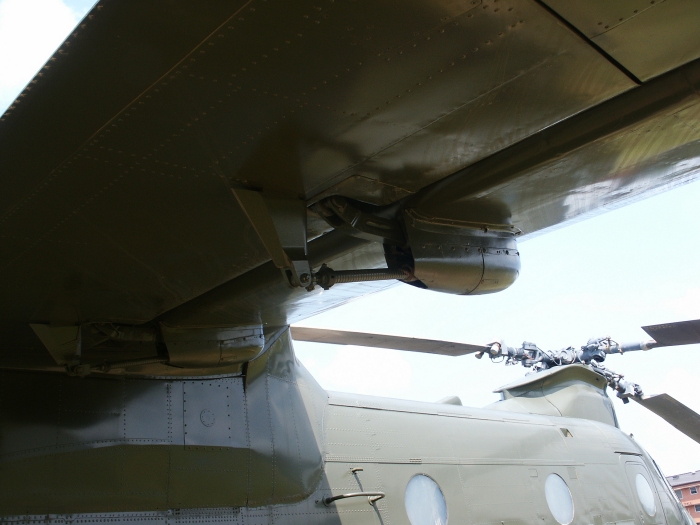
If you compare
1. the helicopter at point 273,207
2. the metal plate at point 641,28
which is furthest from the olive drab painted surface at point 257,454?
the metal plate at point 641,28

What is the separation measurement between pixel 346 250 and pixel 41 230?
1876 mm

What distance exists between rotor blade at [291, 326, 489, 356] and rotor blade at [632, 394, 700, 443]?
3.55 m

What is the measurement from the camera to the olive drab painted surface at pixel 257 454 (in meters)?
4.18

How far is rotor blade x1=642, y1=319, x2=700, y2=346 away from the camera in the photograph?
461 cm

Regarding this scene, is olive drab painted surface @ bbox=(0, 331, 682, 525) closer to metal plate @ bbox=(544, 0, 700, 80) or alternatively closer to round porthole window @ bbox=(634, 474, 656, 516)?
round porthole window @ bbox=(634, 474, 656, 516)

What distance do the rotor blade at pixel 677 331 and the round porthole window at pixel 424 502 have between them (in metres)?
2.54

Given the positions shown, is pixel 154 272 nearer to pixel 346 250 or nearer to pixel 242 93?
pixel 346 250

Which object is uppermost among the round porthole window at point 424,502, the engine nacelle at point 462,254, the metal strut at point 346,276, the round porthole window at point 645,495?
the engine nacelle at point 462,254

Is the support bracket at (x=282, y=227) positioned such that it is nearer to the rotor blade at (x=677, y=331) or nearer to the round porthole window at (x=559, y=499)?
the rotor blade at (x=677, y=331)

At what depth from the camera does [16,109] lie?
2.42 metres

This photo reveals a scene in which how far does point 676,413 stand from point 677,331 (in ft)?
18.5

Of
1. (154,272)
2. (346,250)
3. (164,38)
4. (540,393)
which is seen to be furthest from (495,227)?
(540,393)

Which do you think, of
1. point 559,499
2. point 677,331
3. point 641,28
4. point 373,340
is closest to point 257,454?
point 373,340

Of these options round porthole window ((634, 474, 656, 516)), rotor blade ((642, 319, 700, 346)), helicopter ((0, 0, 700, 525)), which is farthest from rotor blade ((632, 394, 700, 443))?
rotor blade ((642, 319, 700, 346))
